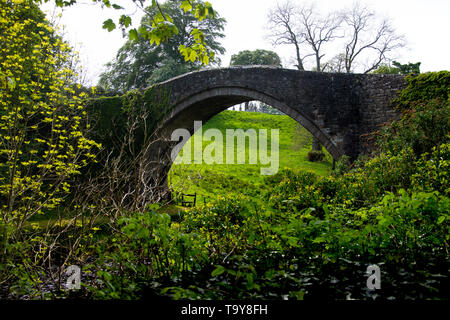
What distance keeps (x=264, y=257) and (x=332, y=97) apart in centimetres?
823

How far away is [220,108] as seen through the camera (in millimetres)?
13680

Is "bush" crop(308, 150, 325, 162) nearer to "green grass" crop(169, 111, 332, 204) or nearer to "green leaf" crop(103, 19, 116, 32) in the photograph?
"green grass" crop(169, 111, 332, 204)

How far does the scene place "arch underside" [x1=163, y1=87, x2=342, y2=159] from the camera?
32.5ft

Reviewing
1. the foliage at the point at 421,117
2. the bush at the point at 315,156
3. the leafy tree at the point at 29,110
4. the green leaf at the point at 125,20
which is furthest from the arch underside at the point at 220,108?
the bush at the point at 315,156

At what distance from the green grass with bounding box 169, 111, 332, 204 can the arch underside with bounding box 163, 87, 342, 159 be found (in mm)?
1406

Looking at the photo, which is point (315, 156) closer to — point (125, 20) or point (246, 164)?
point (246, 164)

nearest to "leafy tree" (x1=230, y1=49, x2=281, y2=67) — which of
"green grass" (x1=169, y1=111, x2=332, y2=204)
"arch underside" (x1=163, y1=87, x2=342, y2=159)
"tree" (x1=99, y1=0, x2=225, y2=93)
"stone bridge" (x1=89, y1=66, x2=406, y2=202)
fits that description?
"green grass" (x1=169, y1=111, x2=332, y2=204)

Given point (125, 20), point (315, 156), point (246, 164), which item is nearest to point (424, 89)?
point (125, 20)

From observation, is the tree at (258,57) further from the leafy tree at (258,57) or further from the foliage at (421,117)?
the foliage at (421,117)

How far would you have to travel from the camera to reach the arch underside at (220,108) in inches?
390

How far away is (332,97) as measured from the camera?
31.8 ft

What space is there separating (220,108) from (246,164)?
7113 mm

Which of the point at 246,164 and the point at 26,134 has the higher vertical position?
the point at 26,134
